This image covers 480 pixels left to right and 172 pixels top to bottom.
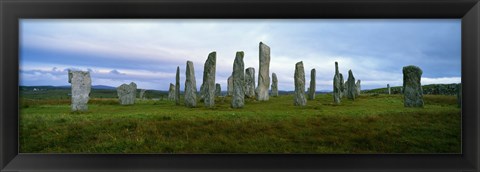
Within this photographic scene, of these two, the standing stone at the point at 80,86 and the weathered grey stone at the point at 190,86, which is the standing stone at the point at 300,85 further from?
the standing stone at the point at 80,86

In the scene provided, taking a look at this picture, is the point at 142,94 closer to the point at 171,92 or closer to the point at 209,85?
the point at 171,92

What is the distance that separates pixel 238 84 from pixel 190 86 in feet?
4.04

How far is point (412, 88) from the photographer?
6.72 metres

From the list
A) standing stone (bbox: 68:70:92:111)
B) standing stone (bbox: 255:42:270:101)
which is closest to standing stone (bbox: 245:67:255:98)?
standing stone (bbox: 255:42:270:101)

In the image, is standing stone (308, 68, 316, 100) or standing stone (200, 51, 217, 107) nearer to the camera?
standing stone (200, 51, 217, 107)

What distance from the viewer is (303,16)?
2.85 metres

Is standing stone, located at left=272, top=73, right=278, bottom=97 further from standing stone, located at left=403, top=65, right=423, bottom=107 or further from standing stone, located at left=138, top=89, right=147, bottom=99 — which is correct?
standing stone, located at left=403, top=65, right=423, bottom=107

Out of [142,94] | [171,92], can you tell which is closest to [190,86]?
[171,92]

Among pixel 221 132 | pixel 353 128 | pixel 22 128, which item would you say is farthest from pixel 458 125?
pixel 22 128

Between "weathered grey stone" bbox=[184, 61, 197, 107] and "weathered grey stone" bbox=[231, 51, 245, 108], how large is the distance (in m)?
1.00

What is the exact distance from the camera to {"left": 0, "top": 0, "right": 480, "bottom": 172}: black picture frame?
2.80 meters

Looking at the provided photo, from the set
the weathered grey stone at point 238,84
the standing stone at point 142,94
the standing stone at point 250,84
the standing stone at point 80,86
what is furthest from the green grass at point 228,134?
the standing stone at point 250,84

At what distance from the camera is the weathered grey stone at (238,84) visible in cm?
695

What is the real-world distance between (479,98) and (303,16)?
5.50ft
